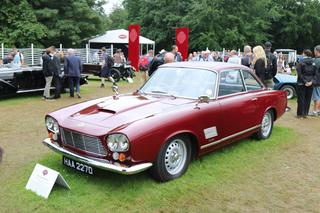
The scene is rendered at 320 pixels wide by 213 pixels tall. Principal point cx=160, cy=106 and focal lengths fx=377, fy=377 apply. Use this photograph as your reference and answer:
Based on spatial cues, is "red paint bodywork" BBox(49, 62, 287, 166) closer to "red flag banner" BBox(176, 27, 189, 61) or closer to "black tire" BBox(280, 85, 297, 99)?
"black tire" BBox(280, 85, 297, 99)

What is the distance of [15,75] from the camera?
12086mm

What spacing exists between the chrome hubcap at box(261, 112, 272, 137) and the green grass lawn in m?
1.19

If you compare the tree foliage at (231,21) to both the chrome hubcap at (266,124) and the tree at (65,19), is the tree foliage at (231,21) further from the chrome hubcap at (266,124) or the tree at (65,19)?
the chrome hubcap at (266,124)

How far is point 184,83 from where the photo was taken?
6.08 metres

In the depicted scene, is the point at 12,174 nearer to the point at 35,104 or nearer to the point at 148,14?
the point at 35,104

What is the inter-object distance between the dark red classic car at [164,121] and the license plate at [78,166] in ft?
0.04

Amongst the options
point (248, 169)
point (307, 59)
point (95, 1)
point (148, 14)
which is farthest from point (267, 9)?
point (248, 169)

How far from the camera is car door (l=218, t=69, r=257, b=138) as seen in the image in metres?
5.97

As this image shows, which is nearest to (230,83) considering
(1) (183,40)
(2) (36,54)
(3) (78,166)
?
(3) (78,166)

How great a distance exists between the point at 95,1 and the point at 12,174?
3246cm

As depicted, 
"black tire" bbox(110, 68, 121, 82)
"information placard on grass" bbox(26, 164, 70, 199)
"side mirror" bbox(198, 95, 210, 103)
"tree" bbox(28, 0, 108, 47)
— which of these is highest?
"tree" bbox(28, 0, 108, 47)

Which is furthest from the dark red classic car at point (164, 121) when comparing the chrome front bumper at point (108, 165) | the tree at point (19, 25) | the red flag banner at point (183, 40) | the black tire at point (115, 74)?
the tree at point (19, 25)

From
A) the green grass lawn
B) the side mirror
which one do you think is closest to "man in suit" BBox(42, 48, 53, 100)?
the green grass lawn

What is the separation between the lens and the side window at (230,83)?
6.15 meters
